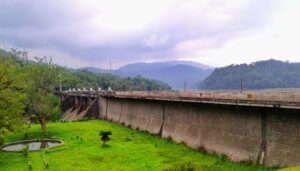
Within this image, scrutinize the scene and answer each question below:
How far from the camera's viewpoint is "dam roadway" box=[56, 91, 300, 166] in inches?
636

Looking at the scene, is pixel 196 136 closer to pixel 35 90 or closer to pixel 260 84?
pixel 35 90

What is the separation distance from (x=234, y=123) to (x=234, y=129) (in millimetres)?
472

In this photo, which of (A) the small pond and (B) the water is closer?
(B) the water

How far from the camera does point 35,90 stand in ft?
112

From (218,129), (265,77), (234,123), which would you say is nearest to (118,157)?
(218,129)

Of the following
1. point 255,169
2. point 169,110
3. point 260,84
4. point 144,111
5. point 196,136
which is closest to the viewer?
point 255,169

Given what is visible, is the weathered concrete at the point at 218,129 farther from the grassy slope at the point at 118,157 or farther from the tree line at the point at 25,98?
the tree line at the point at 25,98

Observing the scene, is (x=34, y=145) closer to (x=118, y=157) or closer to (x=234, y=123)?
(x=118, y=157)

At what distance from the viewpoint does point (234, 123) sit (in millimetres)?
20125

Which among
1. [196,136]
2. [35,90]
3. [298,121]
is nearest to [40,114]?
[35,90]

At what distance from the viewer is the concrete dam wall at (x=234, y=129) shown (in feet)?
53.0

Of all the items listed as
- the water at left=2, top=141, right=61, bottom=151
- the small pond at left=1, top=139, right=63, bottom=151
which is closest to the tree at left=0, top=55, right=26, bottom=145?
the water at left=2, top=141, right=61, bottom=151

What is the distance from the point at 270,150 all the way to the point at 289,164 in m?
1.51

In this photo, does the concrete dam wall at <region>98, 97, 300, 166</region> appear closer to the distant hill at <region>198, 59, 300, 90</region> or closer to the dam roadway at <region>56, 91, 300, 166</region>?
the dam roadway at <region>56, 91, 300, 166</region>
